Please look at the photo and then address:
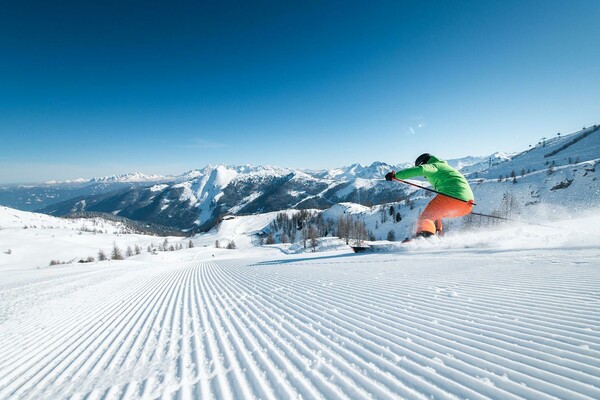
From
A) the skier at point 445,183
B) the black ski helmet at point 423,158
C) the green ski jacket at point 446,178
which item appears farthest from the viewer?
the black ski helmet at point 423,158

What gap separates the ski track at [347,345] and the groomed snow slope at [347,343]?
0.02 m

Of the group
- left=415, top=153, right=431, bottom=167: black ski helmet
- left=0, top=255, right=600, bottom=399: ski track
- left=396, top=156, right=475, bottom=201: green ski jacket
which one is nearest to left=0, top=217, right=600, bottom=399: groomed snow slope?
left=0, top=255, right=600, bottom=399: ski track

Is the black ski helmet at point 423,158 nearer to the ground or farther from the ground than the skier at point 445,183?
farther from the ground

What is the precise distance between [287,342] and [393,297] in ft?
9.78

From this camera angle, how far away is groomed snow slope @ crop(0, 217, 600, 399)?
241 centimetres

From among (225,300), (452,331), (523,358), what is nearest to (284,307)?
(225,300)

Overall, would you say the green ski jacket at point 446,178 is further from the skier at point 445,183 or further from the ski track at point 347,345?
the ski track at point 347,345

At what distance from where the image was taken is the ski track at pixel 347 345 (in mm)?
2400

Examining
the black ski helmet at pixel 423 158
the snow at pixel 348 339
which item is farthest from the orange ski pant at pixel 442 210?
the snow at pixel 348 339

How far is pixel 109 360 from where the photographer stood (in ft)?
12.5

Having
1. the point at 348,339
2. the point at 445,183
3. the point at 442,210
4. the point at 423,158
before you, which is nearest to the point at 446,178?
the point at 445,183

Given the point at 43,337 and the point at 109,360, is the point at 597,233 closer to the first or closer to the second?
the point at 109,360

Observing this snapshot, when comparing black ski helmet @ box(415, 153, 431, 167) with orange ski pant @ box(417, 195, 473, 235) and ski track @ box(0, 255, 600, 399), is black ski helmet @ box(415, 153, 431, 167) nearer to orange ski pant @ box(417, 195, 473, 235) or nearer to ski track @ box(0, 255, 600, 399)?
orange ski pant @ box(417, 195, 473, 235)

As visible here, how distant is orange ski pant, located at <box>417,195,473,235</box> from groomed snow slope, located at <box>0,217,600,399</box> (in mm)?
4115
